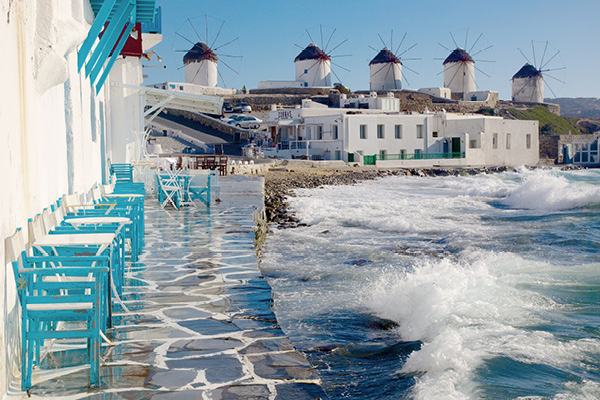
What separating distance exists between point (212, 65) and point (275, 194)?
50443mm

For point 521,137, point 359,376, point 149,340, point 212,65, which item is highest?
point 212,65

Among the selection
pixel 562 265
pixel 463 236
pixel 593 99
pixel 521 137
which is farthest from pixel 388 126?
pixel 593 99

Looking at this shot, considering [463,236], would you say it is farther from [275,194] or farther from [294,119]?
[294,119]

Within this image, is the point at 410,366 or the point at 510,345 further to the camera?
the point at 510,345

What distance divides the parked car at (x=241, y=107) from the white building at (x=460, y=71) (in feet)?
94.5

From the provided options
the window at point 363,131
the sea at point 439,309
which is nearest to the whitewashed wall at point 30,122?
the sea at point 439,309

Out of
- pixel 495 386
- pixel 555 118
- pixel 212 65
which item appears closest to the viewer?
pixel 495 386

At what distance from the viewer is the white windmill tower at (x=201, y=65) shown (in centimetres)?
6938

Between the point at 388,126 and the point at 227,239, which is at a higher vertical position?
the point at 388,126

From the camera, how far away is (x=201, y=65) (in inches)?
2741

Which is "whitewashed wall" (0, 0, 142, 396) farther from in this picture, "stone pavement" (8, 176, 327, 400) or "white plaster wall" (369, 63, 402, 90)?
"white plaster wall" (369, 63, 402, 90)

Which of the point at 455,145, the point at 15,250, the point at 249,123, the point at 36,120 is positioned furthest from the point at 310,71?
the point at 15,250

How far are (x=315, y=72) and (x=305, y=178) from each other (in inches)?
1693

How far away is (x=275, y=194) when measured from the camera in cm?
2264
